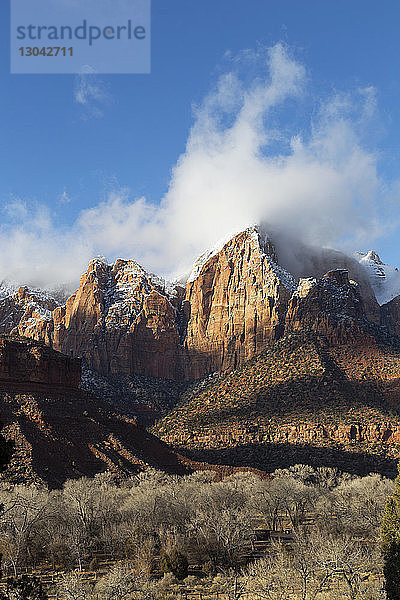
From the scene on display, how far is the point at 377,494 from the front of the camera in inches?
2345

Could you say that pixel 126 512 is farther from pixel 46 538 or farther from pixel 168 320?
pixel 168 320

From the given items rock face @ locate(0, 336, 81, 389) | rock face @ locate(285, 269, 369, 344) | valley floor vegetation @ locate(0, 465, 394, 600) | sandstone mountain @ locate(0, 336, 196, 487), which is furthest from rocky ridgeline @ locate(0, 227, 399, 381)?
valley floor vegetation @ locate(0, 465, 394, 600)

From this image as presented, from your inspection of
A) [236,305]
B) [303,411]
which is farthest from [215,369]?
[303,411]

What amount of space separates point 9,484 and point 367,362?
264 feet

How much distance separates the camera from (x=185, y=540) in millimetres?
52156

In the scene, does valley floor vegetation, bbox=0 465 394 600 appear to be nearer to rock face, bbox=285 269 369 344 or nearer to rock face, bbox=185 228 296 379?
rock face, bbox=285 269 369 344

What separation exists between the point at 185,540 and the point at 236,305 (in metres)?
112

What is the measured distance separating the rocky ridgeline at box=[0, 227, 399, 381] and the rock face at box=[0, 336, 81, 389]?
66.4 meters

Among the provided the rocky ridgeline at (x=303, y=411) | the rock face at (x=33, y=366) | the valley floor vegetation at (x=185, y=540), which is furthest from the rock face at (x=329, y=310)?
the rock face at (x=33, y=366)

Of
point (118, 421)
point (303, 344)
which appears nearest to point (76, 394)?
point (118, 421)

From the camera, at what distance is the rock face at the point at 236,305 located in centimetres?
14888

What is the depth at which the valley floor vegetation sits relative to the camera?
3512 cm

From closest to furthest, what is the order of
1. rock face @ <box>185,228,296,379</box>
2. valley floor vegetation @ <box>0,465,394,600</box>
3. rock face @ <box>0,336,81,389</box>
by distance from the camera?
valley floor vegetation @ <box>0,465,394,600</box>
rock face @ <box>0,336,81,389</box>
rock face @ <box>185,228,296,379</box>

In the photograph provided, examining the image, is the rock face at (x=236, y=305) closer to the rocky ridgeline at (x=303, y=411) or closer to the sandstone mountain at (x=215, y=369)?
the sandstone mountain at (x=215, y=369)
